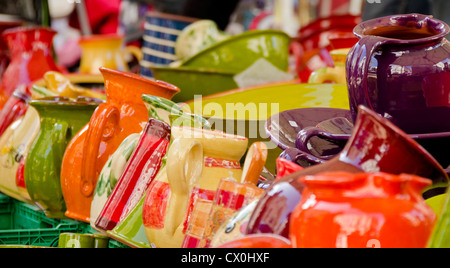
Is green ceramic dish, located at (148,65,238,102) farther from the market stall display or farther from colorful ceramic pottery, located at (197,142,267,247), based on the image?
colorful ceramic pottery, located at (197,142,267,247)

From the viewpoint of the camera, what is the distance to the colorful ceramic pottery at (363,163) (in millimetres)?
588

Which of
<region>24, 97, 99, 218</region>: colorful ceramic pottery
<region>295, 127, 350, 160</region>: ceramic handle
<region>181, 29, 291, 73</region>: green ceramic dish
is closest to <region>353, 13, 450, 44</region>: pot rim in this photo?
<region>295, 127, 350, 160</region>: ceramic handle

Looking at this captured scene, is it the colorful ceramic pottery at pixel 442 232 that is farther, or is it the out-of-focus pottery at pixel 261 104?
the out-of-focus pottery at pixel 261 104

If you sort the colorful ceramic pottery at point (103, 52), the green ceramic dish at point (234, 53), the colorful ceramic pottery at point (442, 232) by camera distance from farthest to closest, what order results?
the colorful ceramic pottery at point (103, 52) < the green ceramic dish at point (234, 53) < the colorful ceramic pottery at point (442, 232)

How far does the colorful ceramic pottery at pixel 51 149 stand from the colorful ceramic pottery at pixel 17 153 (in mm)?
89

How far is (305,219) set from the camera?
54 centimetres

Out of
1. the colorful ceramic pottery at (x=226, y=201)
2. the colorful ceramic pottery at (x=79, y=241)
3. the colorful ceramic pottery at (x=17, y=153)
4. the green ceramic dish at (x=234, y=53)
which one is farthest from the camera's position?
the green ceramic dish at (x=234, y=53)

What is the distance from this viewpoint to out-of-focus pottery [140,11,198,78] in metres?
2.23

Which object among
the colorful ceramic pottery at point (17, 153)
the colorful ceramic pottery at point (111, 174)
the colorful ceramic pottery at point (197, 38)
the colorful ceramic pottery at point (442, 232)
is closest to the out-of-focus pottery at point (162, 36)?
the colorful ceramic pottery at point (197, 38)

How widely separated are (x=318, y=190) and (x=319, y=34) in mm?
2084

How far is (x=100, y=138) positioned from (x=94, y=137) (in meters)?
0.01

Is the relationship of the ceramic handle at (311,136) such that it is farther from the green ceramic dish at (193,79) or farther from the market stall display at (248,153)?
the green ceramic dish at (193,79)
